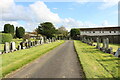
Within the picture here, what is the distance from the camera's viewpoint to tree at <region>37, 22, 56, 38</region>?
67.1 m

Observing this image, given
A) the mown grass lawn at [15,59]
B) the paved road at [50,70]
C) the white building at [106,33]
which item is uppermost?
the white building at [106,33]

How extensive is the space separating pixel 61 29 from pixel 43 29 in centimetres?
2352

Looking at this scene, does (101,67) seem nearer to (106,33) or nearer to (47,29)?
(106,33)

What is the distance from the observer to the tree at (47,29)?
6712 cm

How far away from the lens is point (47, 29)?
2704 inches

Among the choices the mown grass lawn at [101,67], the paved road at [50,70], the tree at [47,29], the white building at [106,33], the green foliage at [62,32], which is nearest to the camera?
the mown grass lawn at [101,67]

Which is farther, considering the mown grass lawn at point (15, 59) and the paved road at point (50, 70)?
the mown grass lawn at point (15, 59)

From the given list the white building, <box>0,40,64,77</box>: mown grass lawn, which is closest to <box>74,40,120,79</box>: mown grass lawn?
<box>0,40,64,77</box>: mown grass lawn

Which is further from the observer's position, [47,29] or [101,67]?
[47,29]

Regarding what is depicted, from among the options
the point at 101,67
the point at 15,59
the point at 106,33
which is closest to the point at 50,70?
the point at 101,67

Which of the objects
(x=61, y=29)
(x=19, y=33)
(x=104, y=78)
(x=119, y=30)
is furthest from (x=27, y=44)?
(x=61, y=29)

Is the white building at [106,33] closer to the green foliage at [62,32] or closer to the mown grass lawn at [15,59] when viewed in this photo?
the green foliage at [62,32]

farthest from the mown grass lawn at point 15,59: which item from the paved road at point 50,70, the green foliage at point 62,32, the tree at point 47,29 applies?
the green foliage at point 62,32

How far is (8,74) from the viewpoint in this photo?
5.99m
